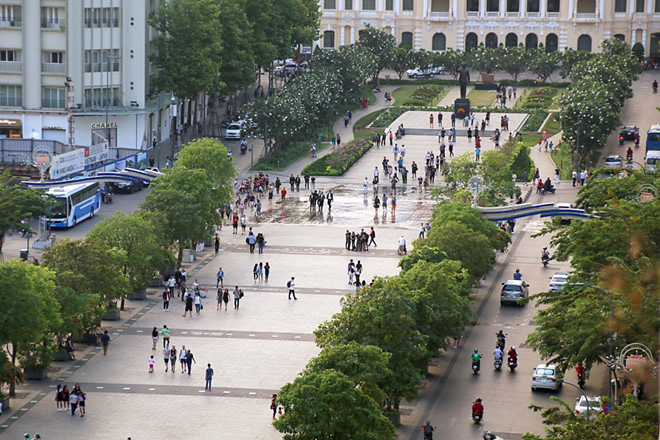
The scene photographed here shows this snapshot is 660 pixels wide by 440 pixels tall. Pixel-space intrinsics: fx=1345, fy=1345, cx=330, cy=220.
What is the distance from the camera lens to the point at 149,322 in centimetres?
6775

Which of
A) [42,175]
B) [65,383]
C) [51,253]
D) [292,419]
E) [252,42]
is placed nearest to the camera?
[292,419]

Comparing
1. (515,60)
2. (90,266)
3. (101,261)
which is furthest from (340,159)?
(90,266)

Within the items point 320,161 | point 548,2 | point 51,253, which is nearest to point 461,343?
point 51,253

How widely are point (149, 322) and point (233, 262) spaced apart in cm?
1401

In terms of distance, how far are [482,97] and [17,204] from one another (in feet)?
266

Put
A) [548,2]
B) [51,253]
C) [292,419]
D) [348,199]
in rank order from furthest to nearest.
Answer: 1. [548,2]
2. [348,199]
3. [51,253]
4. [292,419]

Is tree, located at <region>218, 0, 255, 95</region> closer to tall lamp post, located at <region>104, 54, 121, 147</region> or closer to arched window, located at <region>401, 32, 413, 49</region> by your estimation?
tall lamp post, located at <region>104, 54, 121, 147</region>

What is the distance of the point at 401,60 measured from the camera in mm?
161750

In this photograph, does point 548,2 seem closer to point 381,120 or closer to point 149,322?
point 381,120

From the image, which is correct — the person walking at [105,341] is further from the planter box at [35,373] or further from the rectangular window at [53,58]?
the rectangular window at [53,58]

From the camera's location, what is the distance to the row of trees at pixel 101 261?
181 feet

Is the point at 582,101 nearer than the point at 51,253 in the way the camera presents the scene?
No

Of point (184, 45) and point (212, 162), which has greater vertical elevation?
point (184, 45)

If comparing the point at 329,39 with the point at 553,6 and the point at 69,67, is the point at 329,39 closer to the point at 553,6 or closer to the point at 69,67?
the point at 553,6
